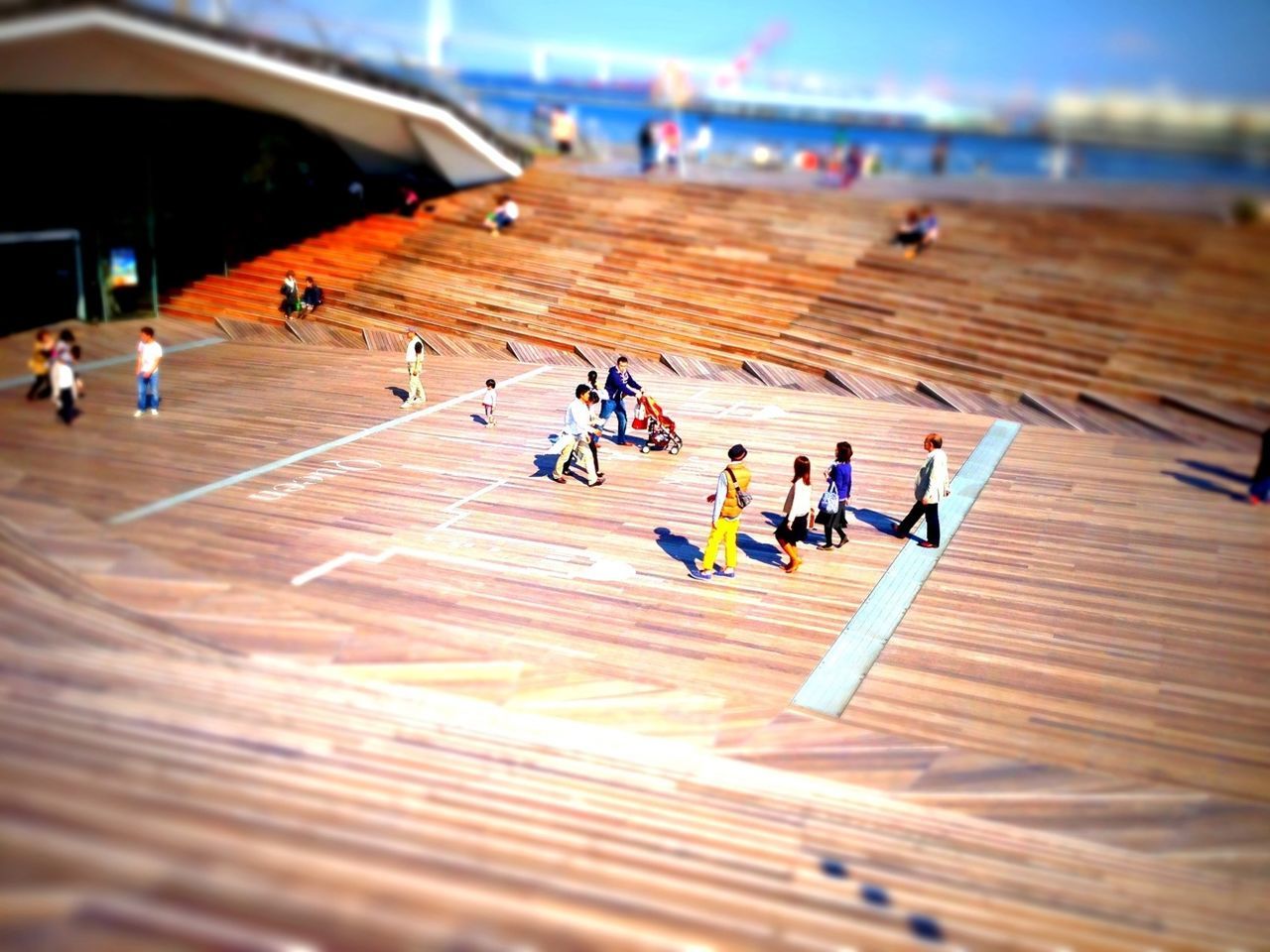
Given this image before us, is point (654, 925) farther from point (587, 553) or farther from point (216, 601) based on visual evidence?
point (587, 553)

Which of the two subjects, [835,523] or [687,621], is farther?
[835,523]

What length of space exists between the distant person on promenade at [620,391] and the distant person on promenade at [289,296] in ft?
16.7

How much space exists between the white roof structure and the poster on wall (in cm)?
193

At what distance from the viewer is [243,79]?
677 inches

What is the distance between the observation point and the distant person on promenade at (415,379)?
15.7m

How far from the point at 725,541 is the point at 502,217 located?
1467 cm

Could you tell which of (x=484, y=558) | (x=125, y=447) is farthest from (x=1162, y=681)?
(x=125, y=447)

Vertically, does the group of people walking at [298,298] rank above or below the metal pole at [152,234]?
below

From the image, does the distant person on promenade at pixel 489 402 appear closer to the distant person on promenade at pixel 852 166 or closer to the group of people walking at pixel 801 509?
the group of people walking at pixel 801 509

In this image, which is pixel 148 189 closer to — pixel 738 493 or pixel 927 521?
pixel 738 493

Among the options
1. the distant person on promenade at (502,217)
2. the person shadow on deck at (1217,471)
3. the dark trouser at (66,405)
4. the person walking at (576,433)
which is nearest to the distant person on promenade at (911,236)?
the distant person on promenade at (502,217)

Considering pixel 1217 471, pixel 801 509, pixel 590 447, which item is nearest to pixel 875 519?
pixel 801 509

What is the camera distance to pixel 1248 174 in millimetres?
14000

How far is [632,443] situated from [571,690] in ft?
23.3
